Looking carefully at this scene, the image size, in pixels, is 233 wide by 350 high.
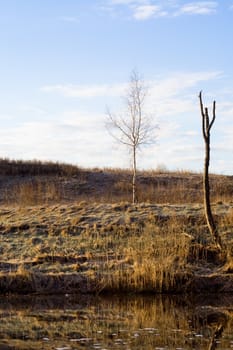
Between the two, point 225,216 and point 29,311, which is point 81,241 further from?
point 29,311

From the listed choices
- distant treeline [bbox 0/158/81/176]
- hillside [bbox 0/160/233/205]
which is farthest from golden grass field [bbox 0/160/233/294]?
distant treeline [bbox 0/158/81/176]

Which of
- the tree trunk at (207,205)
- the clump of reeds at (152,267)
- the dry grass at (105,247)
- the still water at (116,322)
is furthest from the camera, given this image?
the tree trunk at (207,205)

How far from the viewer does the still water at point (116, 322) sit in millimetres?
11016

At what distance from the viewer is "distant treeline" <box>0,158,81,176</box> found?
40.9 m

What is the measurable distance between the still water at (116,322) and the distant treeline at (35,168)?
978 inches

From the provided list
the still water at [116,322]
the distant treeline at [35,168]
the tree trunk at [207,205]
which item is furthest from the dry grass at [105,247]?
the distant treeline at [35,168]

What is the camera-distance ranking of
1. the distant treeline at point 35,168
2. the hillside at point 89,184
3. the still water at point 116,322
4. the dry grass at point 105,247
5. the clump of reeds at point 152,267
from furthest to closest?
1. the distant treeline at point 35,168
2. the hillside at point 89,184
3. the dry grass at point 105,247
4. the clump of reeds at point 152,267
5. the still water at point 116,322

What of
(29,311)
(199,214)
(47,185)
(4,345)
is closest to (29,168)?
(47,185)

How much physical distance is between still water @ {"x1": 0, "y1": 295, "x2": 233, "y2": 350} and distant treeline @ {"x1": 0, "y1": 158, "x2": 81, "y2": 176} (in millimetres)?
24851

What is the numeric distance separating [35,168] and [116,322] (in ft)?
96.0

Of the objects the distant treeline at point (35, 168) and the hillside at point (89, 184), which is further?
the distant treeline at point (35, 168)

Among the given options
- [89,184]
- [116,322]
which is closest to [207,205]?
[116,322]

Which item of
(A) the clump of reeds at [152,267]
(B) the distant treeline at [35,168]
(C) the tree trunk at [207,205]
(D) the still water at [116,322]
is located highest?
(B) the distant treeline at [35,168]

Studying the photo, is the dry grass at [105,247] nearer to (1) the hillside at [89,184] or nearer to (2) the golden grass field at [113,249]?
(2) the golden grass field at [113,249]
